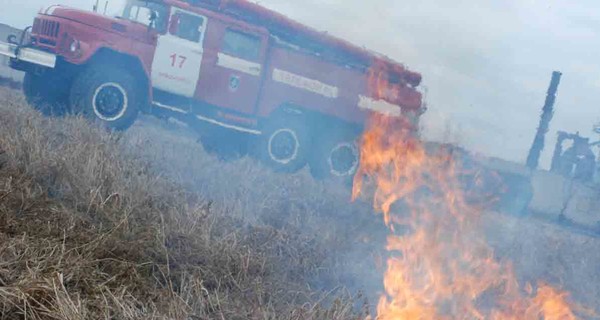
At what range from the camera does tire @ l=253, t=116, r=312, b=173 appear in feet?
37.0

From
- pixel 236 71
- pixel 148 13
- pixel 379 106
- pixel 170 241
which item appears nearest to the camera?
pixel 170 241

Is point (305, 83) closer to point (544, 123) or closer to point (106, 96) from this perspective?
point (106, 96)

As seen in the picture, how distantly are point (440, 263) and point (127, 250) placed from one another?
311cm

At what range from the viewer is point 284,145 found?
1143cm

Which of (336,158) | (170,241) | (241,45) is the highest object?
(241,45)

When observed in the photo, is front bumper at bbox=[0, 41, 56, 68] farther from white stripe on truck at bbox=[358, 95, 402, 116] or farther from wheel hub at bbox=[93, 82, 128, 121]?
white stripe on truck at bbox=[358, 95, 402, 116]

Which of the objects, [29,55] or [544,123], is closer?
[29,55]

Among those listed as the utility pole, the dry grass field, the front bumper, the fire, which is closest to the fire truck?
the front bumper

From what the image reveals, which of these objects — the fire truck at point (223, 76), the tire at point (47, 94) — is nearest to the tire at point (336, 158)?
the fire truck at point (223, 76)

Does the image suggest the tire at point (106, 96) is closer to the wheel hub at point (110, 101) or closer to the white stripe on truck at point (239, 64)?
the wheel hub at point (110, 101)

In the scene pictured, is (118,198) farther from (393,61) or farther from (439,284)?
(393,61)

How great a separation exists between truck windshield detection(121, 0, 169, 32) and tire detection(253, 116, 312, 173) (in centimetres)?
267

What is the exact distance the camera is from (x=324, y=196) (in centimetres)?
936

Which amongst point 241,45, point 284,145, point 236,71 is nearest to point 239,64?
point 236,71
